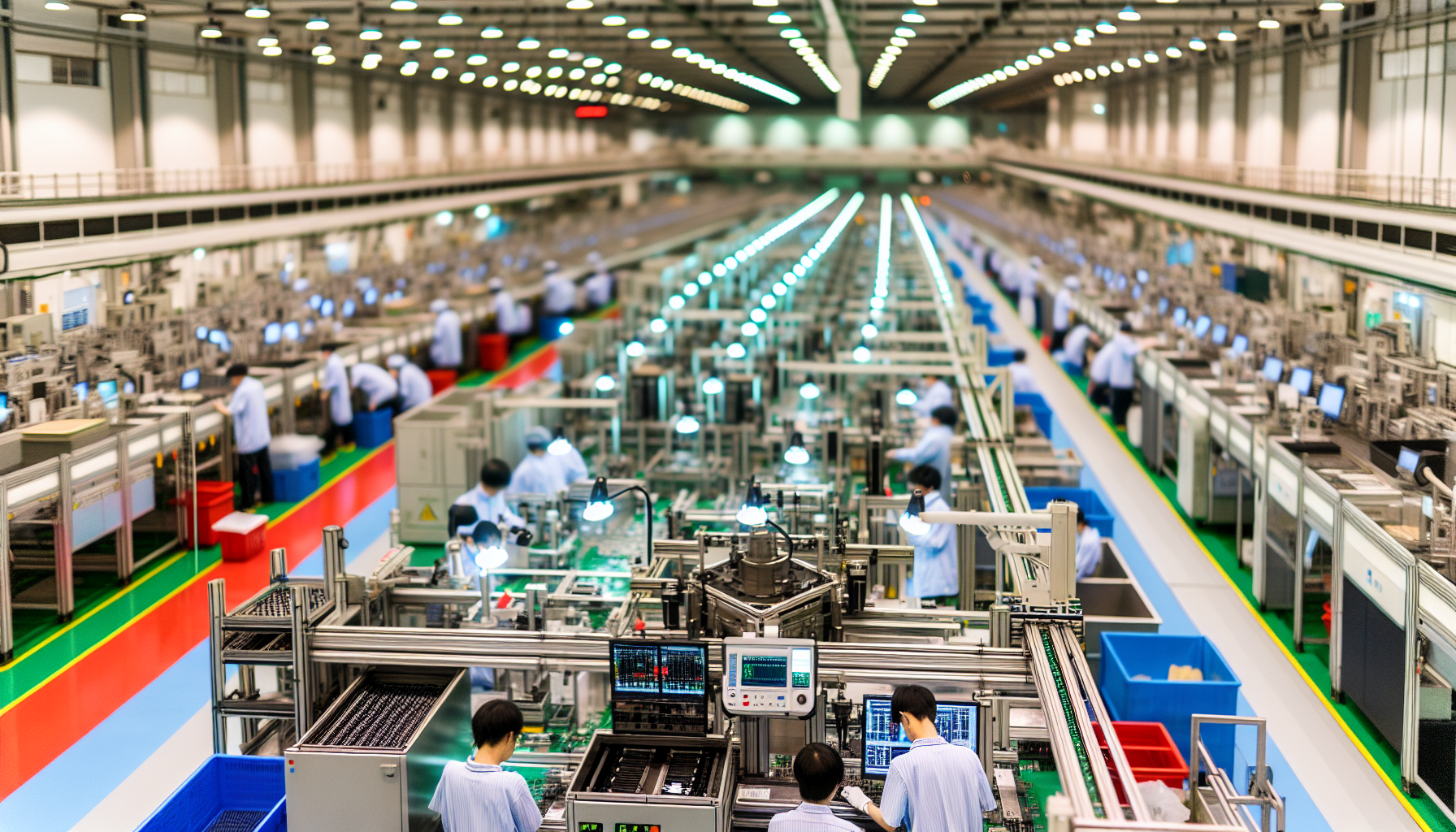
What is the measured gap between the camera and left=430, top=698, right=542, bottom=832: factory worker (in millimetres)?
4957

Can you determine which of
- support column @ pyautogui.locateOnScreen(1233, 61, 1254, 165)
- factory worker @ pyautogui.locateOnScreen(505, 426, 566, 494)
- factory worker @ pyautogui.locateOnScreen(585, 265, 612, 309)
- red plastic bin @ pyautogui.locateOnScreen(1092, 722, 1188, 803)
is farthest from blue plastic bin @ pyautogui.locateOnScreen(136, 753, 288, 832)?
factory worker @ pyautogui.locateOnScreen(585, 265, 612, 309)

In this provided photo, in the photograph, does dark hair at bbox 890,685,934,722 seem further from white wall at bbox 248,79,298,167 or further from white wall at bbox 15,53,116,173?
white wall at bbox 248,79,298,167

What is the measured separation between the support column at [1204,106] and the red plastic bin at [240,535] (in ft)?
57.0

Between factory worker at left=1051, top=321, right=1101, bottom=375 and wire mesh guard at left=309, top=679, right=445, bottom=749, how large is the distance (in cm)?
1650

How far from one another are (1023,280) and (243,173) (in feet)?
54.5

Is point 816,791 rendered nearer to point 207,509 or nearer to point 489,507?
point 489,507

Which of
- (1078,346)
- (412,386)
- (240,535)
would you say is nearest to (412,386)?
(412,386)

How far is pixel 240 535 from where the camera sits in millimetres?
11422

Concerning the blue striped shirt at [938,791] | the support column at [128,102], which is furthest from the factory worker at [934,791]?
the support column at [128,102]

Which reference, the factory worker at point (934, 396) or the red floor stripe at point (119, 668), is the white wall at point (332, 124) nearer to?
the red floor stripe at point (119, 668)

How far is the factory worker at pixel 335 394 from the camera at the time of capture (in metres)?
15.3

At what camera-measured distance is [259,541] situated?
38.3 ft

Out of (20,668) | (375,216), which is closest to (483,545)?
(20,668)

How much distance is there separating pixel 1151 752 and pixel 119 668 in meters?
7.27
